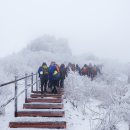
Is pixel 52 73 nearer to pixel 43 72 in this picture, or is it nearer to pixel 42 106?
pixel 43 72

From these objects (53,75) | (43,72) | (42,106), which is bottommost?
(42,106)

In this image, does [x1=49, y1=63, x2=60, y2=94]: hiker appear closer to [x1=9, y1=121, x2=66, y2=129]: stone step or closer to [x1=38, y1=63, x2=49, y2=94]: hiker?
[x1=38, y1=63, x2=49, y2=94]: hiker

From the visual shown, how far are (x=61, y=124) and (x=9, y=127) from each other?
1372mm

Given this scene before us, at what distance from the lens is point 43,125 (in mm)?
8242

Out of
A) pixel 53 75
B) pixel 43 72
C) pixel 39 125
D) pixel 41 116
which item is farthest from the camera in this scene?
pixel 53 75

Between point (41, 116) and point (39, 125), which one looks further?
point (41, 116)

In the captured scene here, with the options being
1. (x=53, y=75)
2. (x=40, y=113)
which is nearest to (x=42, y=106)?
(x=40, y=113)

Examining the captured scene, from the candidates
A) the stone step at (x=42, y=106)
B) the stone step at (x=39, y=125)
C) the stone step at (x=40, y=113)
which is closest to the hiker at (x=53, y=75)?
the stone step at (x=42, y=106)

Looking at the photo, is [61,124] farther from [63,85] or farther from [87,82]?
[87,82]

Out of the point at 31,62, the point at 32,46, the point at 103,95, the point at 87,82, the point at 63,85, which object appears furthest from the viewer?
the point at 32,46

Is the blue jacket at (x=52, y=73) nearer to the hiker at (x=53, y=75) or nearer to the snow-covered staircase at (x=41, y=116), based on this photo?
the hiker at (x=53, y=75)

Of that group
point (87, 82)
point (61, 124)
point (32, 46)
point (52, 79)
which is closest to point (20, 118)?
point (61, 124)

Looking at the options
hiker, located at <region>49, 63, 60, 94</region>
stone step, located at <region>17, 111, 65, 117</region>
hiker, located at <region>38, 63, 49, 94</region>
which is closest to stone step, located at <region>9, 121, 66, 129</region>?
stone step, located at <region>17, 111, 65, 117</region>

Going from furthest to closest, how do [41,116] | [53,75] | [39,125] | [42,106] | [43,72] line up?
[53,75] → [43,72] → [42,106] → [41,116] → [39,125]
